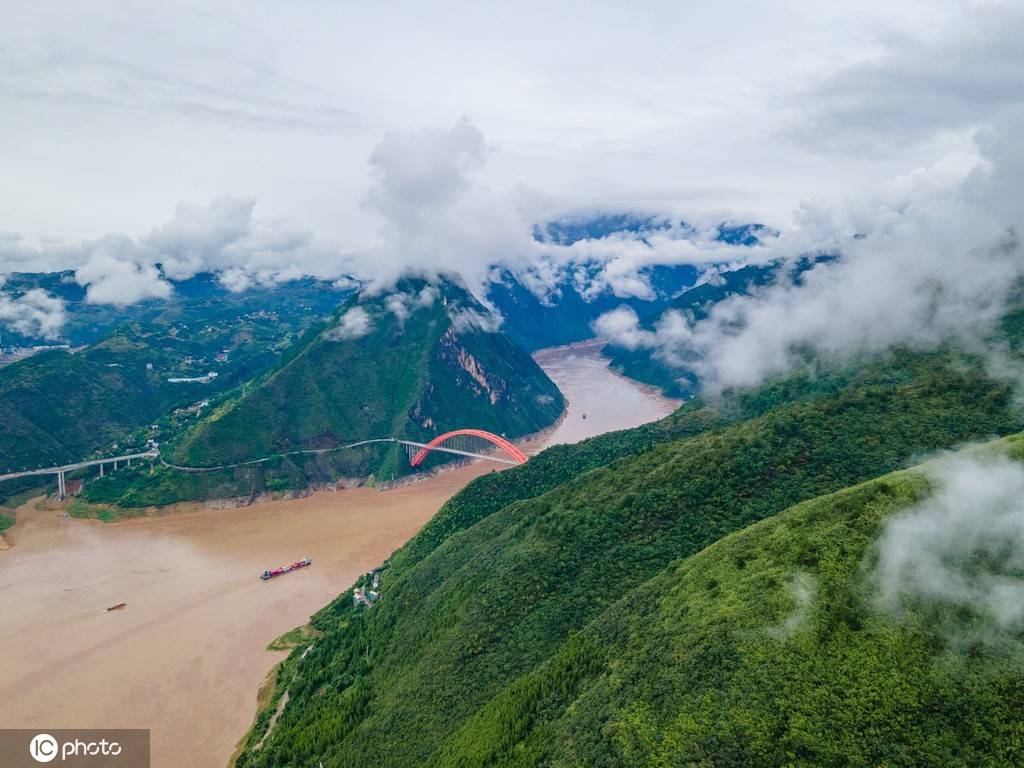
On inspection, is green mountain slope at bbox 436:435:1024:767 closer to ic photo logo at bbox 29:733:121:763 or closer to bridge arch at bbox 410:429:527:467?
ic photo logo at bbox 29:733:121:763

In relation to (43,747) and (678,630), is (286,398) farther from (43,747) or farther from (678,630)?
(678,630)

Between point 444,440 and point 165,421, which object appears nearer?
point 444,440

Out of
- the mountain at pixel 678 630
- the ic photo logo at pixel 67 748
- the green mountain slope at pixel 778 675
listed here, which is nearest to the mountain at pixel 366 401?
the mountain at pixel 678 630

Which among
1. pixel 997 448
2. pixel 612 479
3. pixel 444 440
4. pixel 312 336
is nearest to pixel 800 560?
pixel 997 448

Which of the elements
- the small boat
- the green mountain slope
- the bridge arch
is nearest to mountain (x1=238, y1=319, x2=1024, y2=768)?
the green mountain slope

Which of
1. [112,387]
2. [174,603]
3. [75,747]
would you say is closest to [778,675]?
[75,747]

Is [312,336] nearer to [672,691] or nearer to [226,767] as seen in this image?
[226,767]

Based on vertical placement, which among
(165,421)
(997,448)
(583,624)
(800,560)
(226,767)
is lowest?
(165,421)

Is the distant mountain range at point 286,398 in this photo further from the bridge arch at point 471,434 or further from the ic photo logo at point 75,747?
the ic photo logo at point 75,747

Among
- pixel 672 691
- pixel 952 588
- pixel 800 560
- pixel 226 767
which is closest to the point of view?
pixel 952 588
